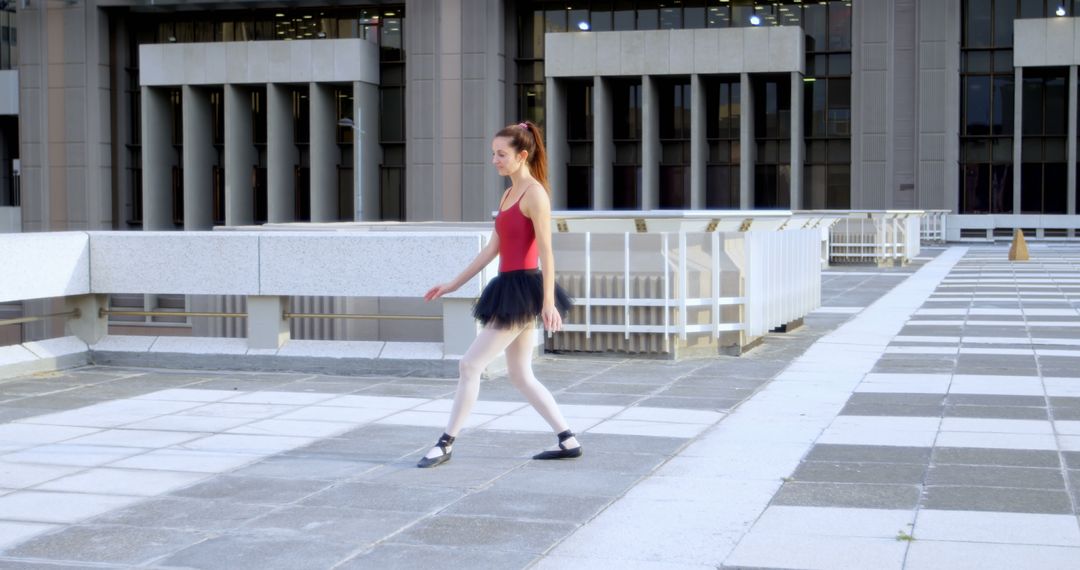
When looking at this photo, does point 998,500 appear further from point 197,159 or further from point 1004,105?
point 197,159

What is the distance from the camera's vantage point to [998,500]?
6676 mm

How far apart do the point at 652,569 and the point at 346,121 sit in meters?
49.2

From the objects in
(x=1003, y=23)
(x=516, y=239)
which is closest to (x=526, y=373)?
(x=516, y=239)

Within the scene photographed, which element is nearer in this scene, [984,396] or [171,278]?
[984,396]

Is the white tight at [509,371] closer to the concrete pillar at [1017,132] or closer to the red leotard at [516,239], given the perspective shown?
the red leotard at [516,239]

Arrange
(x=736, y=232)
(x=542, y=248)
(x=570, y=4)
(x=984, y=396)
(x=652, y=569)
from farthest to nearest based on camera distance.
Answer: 1. (x=570, y=4)
2. (x=736, y=232)
3. (x=984, y=396)
4. (x=542, y=248)
5. (x=652, y=569)

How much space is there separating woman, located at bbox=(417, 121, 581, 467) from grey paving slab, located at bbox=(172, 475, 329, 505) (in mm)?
761

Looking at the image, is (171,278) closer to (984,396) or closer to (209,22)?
(984,396)

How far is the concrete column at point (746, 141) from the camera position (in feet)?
176

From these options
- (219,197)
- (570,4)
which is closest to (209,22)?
(219,197)

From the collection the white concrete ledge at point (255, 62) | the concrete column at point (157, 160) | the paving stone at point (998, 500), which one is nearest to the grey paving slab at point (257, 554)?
the paving stone at point (998, 500)

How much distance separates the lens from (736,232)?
13328mm

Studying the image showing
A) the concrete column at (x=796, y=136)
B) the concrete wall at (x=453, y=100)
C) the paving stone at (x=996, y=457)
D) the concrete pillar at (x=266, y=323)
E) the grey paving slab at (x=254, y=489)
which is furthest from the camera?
the concrete wall at (x=453, y=100)

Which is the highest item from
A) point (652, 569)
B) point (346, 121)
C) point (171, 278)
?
point (346, 121)
